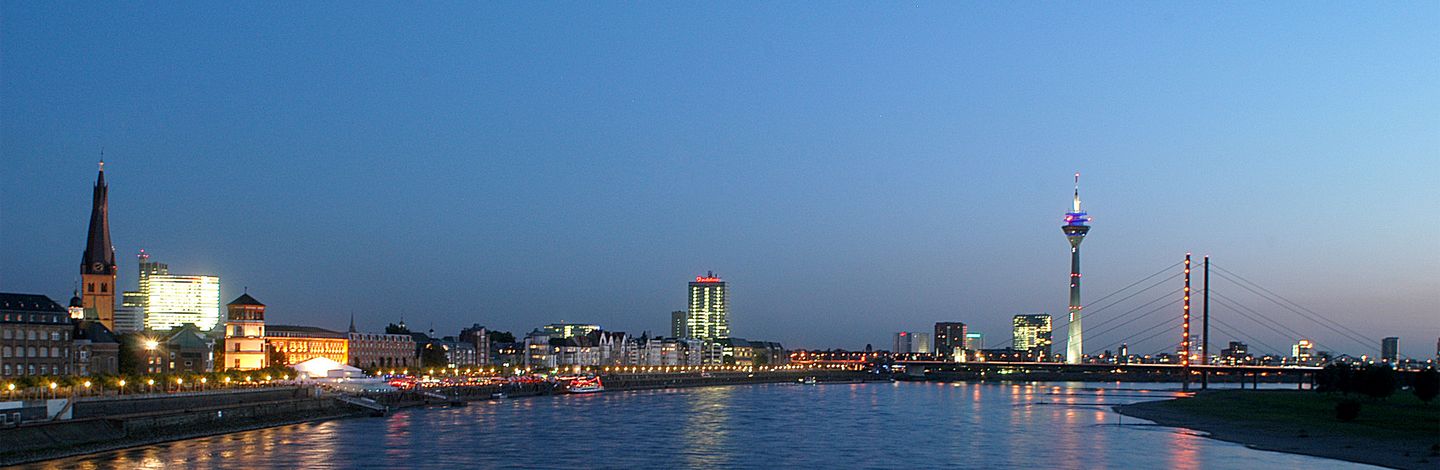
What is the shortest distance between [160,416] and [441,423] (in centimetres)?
1967

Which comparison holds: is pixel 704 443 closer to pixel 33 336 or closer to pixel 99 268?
pixel 33 336

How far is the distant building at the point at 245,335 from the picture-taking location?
11525 centimetres

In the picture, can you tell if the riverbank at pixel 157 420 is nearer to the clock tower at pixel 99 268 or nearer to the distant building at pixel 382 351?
the clock tower at pixel 99 268

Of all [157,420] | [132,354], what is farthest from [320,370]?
[157,420]

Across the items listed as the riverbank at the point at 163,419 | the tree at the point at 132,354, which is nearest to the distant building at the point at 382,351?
the tree at the point at 132,354

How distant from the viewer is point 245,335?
116750mm

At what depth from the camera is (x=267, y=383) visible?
95125mm

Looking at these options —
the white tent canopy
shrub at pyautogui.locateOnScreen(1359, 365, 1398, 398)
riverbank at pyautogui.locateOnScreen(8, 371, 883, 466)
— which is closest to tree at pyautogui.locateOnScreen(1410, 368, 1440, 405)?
shrub at pyautogui.locateOnScreen(1359, 365, 1398, 398)

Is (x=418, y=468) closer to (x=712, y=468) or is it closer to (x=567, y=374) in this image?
(x=712, y=468)

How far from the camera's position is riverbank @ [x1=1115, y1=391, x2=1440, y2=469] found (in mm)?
57219

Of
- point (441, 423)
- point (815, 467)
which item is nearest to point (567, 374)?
point (441, 423)

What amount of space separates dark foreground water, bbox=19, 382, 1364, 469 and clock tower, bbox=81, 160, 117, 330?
5562 cm

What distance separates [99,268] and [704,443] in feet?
306

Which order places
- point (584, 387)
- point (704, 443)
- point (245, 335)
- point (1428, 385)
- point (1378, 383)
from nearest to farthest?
1. point (704, 443)
2. point (1428, 385)
3. point (1378, 383)
4. point (245, 335)
5. point (584, 387)
